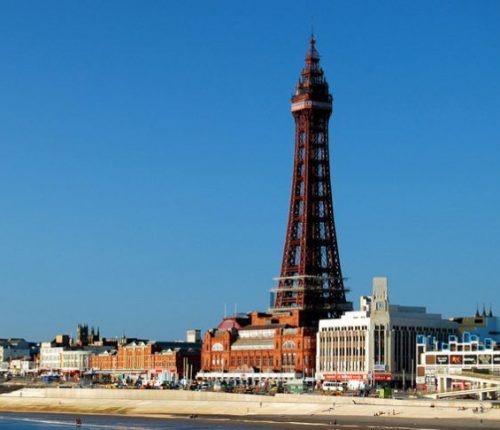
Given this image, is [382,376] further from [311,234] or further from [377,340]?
[311,234]

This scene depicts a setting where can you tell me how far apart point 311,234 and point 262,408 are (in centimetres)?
5280

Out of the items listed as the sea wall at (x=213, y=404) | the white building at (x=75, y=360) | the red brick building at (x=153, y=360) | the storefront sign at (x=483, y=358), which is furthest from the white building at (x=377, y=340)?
the white building at (x=75, y=360)

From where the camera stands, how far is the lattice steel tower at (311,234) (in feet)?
481

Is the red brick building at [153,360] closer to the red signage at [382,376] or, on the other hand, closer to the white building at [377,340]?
the white building at [377,340]

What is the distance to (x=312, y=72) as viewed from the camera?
158125mm

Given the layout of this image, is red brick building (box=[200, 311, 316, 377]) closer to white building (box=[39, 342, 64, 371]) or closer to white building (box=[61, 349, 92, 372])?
white building (box=[61, 349, 92, 372])

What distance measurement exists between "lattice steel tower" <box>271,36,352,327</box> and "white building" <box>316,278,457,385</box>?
11.9 metres

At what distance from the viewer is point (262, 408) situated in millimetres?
97312

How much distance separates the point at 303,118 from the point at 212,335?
1179 inches

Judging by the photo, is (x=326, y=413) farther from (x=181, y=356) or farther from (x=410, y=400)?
(x=181, y=356)

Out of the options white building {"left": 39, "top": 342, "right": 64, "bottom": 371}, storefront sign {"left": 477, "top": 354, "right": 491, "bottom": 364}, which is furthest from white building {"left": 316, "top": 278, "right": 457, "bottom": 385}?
white building {"left": 39, "top": 342, "right": 64, "bottom": 371}

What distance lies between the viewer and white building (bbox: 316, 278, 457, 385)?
4961 inches

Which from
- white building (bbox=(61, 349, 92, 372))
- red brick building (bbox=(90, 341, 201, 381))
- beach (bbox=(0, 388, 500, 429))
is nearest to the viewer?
beach (bbox=(0, 388, 500, 429))

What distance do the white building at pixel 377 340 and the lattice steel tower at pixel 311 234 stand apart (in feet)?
38.9
